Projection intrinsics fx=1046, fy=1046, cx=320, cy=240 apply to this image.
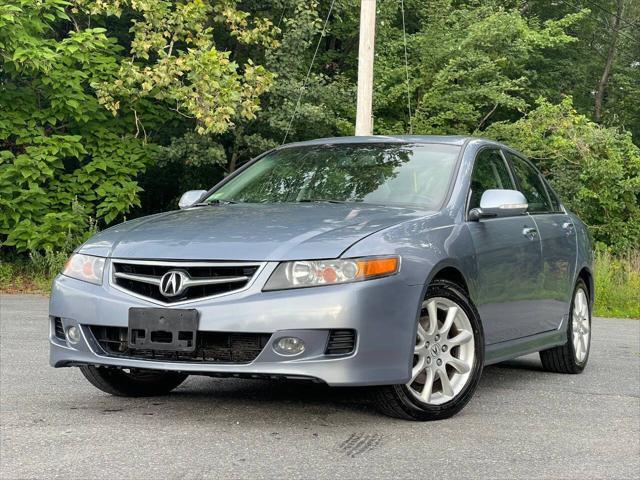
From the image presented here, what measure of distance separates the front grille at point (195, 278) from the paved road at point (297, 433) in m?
0.67

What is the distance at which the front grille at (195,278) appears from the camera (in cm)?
500

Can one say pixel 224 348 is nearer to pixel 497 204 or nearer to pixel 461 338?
pixel 461 338

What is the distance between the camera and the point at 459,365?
5605 mm

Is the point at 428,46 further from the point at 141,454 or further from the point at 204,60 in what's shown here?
the point at 141,454

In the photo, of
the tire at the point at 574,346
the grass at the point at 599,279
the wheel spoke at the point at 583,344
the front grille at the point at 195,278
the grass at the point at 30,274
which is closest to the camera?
the front grille at the point at 195,278

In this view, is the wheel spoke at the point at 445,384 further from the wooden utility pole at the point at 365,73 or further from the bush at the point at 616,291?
the wooden utility pole at the point at 365,73

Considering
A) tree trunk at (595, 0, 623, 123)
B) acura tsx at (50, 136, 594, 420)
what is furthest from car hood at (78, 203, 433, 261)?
tree trunk at (595, 0, 623, 123)

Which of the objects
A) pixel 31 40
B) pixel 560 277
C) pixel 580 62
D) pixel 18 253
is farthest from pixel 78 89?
pixel 580 62

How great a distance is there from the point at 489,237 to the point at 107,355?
2326mm

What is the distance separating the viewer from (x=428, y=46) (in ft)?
72.2

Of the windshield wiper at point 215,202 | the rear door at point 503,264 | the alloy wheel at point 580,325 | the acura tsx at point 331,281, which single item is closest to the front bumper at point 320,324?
the acura tsx at point 331,281

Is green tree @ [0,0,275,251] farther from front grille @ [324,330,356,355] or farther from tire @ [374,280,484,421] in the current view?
front grille @ [324,330,356,355]

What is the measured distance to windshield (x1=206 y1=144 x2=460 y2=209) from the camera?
19.9 feet

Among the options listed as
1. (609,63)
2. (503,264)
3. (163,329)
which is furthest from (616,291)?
(609,63)
